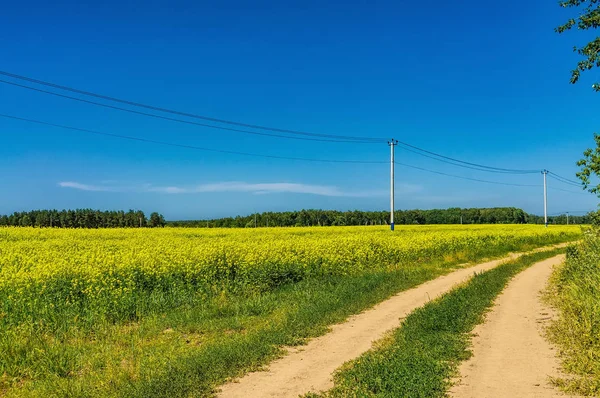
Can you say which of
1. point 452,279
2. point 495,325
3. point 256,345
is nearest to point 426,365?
point 256,345

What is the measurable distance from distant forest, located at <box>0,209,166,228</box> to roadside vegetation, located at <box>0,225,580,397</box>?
8106cm

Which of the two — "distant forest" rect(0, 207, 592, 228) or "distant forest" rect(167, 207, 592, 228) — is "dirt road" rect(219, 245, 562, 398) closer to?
"distant forest" rect(0, 207, 592, 228)

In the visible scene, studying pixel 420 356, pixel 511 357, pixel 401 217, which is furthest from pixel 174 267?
pixel 401 217

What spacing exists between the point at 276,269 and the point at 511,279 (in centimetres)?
974

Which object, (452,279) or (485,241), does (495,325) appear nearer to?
(452,279)

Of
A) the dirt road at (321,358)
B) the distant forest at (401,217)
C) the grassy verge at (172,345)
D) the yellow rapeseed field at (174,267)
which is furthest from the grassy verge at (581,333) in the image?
the distant forest at (401,217)

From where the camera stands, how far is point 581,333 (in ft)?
27.3

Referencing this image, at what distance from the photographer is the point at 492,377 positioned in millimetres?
6824

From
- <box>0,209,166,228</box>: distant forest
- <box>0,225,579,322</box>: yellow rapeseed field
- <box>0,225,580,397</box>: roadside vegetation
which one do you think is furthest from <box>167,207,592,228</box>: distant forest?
<box>0,225,580,397</box>: roadside vegetation

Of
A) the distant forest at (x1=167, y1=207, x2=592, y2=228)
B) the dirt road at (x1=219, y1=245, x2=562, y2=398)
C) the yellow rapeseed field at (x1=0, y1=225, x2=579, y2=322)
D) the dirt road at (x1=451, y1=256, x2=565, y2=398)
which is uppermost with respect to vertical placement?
the distant forest at (x1=167, y1=207, x2=592, y2=228)

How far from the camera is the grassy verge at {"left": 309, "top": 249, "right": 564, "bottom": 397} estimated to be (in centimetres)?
623

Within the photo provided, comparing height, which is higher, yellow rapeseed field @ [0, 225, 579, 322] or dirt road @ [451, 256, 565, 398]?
yellow rapeseed field @ [0, 225, 579, 322]

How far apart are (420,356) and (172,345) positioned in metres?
4.92

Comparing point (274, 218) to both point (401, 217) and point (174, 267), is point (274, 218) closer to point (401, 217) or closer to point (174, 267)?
point (401, 217)
